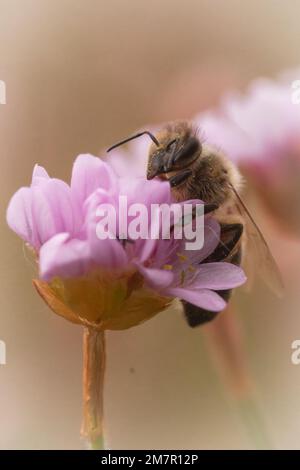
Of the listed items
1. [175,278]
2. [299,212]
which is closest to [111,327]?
[175,278]

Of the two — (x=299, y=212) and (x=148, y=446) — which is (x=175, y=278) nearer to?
(x=299, y=212)

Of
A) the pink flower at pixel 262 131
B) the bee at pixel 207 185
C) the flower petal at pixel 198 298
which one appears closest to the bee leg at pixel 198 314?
the bee at pixel 207 185

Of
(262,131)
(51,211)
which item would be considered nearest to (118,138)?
(262,131)

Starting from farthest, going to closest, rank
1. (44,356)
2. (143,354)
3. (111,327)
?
(143,354) < (44,356) < (111,327)

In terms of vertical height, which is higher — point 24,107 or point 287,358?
point 24,107

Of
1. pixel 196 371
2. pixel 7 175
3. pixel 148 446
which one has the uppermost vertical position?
pixel 7 175

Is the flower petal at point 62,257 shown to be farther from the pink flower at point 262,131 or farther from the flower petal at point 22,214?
the pink flower at point 262,131

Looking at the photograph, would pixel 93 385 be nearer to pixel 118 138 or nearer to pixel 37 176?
pixel 37 176
